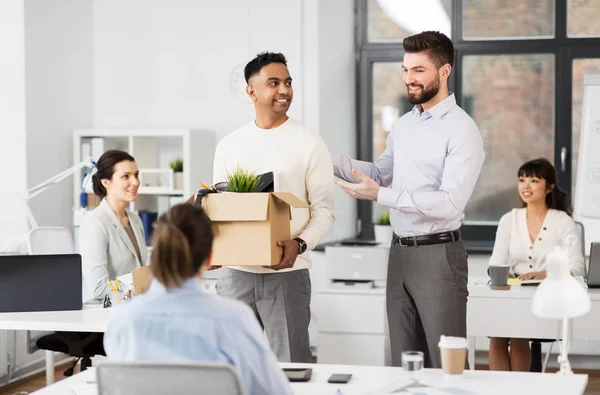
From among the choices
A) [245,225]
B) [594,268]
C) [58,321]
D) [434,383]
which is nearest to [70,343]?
[58,321]

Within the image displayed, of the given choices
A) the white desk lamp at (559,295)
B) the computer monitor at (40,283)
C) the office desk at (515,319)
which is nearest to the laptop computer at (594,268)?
the office desk at (515,319)

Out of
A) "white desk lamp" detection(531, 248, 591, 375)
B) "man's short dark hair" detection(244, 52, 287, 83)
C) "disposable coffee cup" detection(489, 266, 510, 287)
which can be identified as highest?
"man's short dark hair" detection(244, 52, 287, 83)

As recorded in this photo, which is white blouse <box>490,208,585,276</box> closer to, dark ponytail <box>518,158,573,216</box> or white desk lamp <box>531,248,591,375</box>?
dark ponytail <box>518,158,573,216</box>

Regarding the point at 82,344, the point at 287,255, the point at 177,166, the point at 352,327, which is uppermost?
the point at 177,166

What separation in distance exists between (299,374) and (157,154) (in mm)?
4326

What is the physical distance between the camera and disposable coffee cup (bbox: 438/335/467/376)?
98.3 inches

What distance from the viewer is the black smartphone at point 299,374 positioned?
8.34 feet

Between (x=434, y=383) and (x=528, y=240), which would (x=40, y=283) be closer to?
(x=434, y=383)

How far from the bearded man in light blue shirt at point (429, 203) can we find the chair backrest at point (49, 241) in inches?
88.1

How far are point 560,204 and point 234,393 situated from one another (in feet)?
11.7

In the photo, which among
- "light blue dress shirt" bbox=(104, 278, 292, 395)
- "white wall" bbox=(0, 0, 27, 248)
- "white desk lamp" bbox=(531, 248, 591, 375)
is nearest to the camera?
"light blue dress shirt" bbox=(104, 278, 292, 395)

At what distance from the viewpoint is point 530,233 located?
5.06 m

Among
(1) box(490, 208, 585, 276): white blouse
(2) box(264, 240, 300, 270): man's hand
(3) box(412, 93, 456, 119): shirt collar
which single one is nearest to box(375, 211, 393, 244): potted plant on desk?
(1) box(490, 208, 585, 276): white blouse

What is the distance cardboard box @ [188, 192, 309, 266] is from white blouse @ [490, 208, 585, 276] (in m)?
2.33
